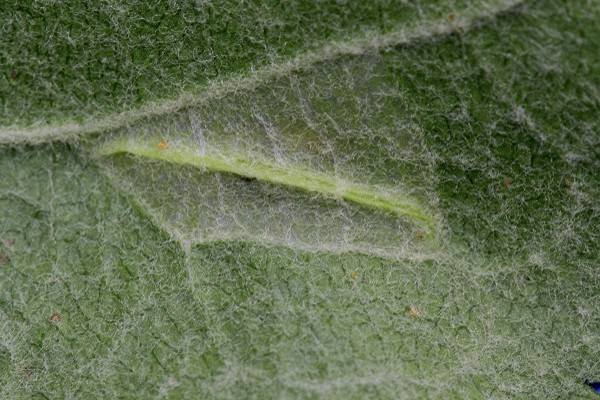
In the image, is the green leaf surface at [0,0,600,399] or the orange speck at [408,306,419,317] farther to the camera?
the orange speck at [408,306,419,317]

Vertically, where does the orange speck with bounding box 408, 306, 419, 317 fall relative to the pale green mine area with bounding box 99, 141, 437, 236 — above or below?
below

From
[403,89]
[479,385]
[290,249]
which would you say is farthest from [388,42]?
[479,385]

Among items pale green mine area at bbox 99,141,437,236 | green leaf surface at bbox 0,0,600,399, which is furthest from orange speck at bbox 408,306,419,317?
pale green mine area at bbox 99,141,437,236

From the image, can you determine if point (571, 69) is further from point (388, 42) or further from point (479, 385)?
point (479, 385)

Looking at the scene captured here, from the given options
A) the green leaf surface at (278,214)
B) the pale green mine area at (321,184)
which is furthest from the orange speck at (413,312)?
the pale green mine area at (321,184)

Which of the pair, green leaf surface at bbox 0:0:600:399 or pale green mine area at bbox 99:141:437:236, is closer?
green leaf surface at bbox 0:0:600:399

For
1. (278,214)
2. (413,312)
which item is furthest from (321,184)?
(413,312)

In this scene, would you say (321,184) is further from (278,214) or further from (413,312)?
(413,312)

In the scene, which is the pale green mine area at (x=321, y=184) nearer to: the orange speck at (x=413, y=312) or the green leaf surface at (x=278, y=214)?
the green leaf surface at (x=278, y=214)

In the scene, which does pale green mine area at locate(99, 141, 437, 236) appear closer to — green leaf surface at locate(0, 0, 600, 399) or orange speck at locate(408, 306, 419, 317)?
green leaf surface at locate(0, 0, 600, 399)
